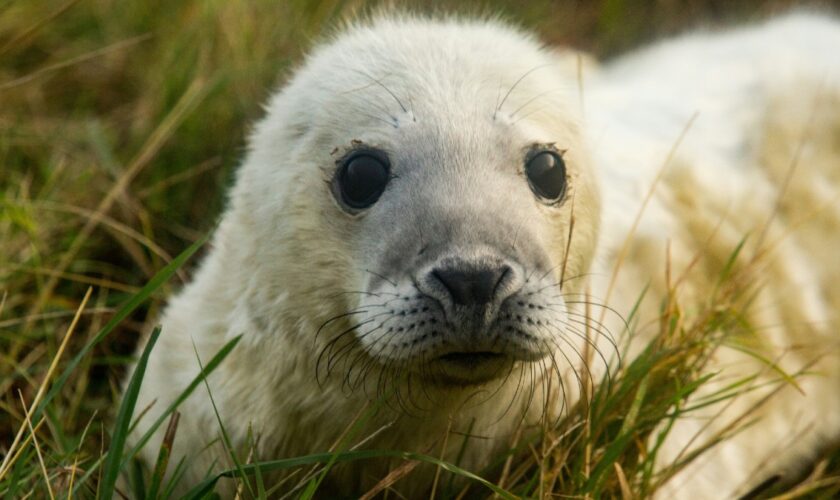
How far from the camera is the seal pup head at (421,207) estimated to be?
2453 millimetres

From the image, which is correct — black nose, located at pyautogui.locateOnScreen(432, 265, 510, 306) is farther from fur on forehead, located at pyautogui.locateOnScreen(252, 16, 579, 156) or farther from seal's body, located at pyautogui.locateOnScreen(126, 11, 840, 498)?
fur on forehead, located at pyautogui.locateOnScreen(252, 16, 579, 156)

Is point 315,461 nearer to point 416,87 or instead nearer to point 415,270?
point 415,270

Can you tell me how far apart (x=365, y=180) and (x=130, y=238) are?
66.8 inches

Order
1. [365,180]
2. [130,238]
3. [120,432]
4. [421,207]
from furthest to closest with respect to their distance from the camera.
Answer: [130,238]
[365,180]
[421,207]
[120,432]

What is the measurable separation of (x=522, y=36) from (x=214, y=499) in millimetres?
1809

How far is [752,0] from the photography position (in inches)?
Answer: 287

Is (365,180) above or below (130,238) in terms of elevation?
above

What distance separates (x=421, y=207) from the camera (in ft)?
8.61

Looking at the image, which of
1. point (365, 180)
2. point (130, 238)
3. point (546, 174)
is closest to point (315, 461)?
point (365, 180)

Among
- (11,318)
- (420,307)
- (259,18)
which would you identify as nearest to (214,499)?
(420,307)

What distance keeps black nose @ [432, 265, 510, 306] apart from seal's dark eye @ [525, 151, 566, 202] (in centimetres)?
55

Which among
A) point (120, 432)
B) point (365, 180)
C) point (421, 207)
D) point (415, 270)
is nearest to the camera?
point (120, 432)

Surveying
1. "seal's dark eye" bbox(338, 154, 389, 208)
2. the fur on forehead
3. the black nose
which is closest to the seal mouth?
the black nose

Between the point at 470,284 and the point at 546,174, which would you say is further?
the point at 546,174
